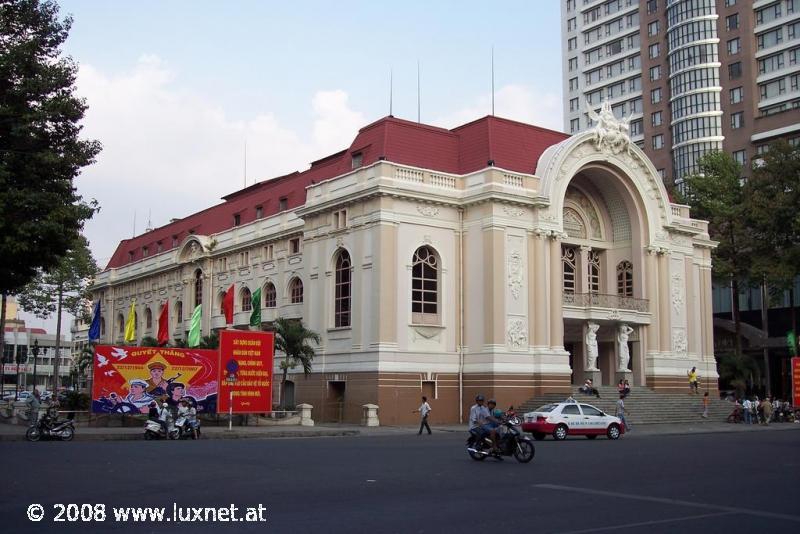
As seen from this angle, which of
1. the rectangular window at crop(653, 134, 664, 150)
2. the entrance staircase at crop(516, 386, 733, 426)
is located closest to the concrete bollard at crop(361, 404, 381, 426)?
the entrance staircase at crop(516, 386, 733, 426)

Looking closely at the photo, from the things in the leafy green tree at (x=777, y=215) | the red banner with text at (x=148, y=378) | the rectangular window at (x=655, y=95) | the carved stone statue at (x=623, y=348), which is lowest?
the red banner with text at (x=148, y=378)

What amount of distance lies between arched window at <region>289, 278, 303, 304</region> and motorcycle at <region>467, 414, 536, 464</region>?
95.9ft

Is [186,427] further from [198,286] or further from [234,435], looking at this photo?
[198,286]

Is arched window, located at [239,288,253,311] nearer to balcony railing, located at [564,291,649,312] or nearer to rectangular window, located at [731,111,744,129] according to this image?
balcony railing, located at [564,291,649,312]

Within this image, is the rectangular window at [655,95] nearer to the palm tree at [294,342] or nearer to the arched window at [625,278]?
the arched window at [625,278]

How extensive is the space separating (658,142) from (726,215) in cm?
3136

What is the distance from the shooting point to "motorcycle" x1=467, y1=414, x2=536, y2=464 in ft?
64.8

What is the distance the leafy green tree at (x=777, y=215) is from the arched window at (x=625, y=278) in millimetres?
9459

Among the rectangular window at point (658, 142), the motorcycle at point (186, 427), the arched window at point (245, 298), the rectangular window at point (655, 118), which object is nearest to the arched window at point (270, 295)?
the arched window at point (245, 298)

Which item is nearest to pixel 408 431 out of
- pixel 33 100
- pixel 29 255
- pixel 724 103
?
pixel 29 255

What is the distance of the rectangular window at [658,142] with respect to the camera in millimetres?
85625

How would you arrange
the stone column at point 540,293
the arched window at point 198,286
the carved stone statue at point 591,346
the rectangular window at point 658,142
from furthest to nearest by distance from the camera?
1. the rectangular window at point 658,142
2. the arched window at point 198,286
3. the carved stone statue at point 591,346
4. the stone column at point 540,293

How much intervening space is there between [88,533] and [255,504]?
2849 millimetres

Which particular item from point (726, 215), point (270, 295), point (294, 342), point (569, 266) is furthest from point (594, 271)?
point (270, 295)
